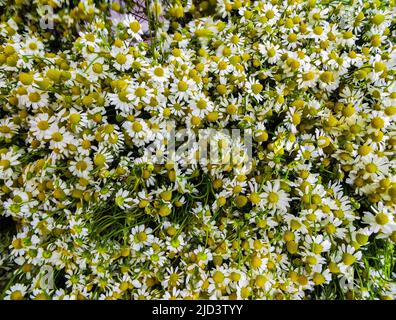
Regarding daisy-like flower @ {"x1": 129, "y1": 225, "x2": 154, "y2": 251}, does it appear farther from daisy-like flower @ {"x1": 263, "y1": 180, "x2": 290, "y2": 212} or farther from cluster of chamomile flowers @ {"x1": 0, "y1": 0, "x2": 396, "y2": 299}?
daisy-like flower @ {"x1": 263, "y1": 180, "x2": 290, "y2": 212}

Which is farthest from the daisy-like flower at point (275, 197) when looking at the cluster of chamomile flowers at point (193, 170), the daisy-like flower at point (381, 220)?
the daisy-like flower at point (381, 220)

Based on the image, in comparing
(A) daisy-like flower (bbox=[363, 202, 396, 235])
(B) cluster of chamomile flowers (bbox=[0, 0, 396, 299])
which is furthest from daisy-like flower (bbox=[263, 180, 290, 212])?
(A) daisy-like flower (bbox=[363, 202, 396, 235])

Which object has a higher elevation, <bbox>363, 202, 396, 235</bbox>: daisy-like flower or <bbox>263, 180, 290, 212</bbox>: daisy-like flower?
<bbox>263, 180, 290, 212</bbox>: daisy-like flower

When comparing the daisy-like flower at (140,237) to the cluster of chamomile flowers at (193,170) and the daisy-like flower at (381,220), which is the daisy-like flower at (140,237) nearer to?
the cluster of chamomile flowers at (193,170)

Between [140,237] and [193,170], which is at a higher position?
[193,170]

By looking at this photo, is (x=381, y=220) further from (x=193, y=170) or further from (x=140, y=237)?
(x=140, y=237)

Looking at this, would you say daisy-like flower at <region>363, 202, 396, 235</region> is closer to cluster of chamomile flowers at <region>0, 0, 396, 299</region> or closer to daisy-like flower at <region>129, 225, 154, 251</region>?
cluster of chamomile flowers at <region>0, 0, 396, 299</region>

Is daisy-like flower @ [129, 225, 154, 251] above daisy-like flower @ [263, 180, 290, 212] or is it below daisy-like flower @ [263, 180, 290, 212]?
below

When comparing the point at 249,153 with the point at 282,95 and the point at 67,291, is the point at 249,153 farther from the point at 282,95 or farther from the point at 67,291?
the point at 67,291

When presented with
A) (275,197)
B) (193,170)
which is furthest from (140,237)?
(275,197)

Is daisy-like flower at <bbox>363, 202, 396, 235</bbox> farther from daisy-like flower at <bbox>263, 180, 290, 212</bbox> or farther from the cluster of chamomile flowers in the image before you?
daisy-like flower at <bbox>263, 180, 290, 212</bbox>
